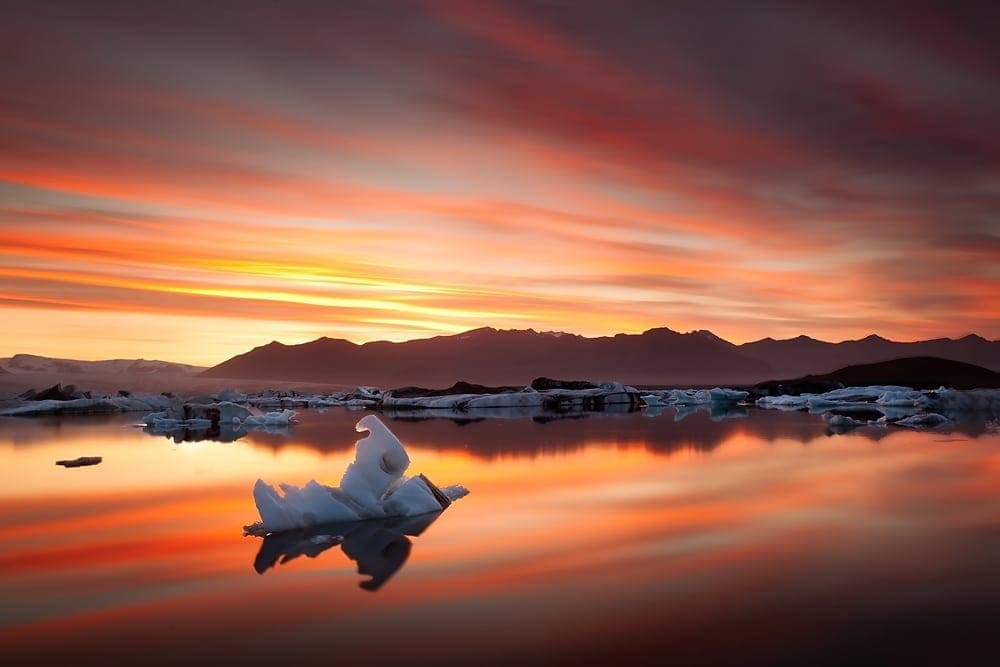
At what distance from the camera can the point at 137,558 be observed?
7.43 meters

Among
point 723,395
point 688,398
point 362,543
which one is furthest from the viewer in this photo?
point 688,398

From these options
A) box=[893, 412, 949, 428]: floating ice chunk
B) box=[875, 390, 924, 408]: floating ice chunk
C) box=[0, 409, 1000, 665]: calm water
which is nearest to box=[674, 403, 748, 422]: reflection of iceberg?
box=[893, 412, 949, 428]: floating ice chunk

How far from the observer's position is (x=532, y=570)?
6.83 m

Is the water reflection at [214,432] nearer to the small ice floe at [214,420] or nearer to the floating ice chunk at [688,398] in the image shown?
the small ice floe at [214,420]

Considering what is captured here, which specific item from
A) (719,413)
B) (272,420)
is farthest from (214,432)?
(719,413)

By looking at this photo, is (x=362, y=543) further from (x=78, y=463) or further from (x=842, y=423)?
(x=842, y=423)

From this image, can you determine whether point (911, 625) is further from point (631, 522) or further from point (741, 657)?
point (631, 522)

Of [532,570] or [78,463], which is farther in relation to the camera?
[78,463]

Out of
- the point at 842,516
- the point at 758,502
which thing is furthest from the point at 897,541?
the point at 758,502

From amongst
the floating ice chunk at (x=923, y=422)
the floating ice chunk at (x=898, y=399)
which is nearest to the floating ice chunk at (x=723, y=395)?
the floating ice chunk at (x=898, y=399)

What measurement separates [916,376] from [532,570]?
71937mm

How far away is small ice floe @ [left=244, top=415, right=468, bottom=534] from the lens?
8688 millimetres

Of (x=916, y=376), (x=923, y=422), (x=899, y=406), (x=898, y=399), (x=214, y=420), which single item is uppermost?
(x=916, y=376)

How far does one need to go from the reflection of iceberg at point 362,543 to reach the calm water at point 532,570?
0.16 ft
